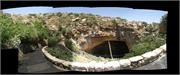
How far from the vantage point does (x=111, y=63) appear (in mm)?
4520

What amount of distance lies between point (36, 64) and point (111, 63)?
720mm

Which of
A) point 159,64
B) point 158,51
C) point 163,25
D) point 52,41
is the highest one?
point 163,25

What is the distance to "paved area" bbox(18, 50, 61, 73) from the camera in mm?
4418

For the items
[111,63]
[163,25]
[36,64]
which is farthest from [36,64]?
[163,25]

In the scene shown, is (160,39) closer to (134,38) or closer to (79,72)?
(134,38)

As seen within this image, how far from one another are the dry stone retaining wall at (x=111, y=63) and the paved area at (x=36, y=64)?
0.16 ft

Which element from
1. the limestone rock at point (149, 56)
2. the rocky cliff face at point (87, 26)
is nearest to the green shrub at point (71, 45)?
the rocky cliff face at point (87, 26)

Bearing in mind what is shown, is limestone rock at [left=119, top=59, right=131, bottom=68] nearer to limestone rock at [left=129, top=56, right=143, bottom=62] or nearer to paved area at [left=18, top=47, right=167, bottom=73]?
limestone rock at [left=129, top=56, right=143, bottom=62]

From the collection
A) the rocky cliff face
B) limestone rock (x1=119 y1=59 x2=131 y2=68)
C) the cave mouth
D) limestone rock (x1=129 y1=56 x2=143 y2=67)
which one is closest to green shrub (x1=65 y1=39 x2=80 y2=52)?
the rocky cliff face

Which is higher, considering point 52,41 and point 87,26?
point 87,26

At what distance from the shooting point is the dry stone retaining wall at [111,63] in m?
4.49

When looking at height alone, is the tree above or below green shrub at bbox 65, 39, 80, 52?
above

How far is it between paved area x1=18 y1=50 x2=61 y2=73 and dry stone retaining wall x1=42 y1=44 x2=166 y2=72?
0.16 feet

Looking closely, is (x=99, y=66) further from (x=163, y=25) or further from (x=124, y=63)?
(x=163, y=25)
